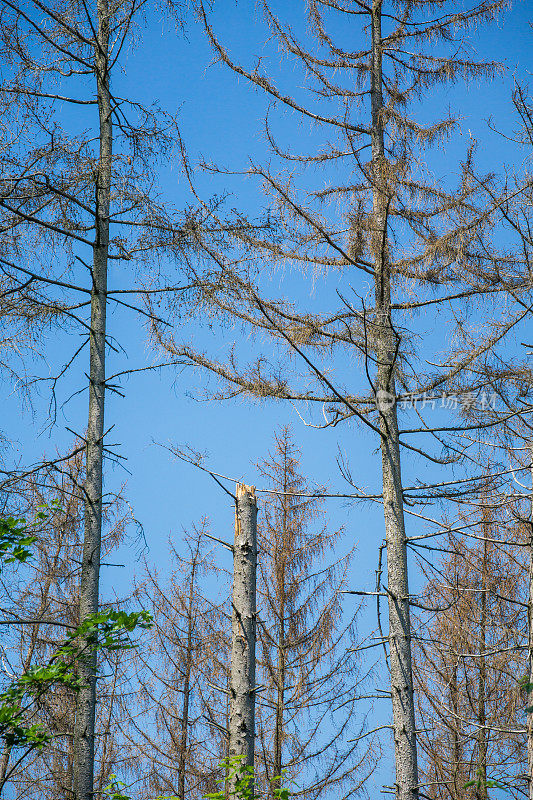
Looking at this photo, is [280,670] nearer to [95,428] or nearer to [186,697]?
[186,697]

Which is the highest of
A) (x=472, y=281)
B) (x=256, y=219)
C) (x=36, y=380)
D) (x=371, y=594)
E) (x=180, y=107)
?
(x=180, y=107)

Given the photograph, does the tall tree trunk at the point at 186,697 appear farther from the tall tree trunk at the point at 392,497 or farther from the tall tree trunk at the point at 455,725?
the tall tree trunk at the point at 392,497

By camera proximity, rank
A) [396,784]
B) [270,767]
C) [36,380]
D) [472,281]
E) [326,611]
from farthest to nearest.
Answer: [326,611], [270,767], [472,281], [36,380], [396,784]

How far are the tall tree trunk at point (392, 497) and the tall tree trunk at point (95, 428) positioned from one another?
2.84 m

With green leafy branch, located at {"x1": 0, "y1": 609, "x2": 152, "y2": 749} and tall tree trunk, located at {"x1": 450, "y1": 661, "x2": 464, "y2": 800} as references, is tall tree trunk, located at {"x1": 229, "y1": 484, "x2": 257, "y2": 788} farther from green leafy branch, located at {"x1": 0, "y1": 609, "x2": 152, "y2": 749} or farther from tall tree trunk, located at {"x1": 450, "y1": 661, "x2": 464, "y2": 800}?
tall tree trunk, located at {"x1": 450, "y1": 661, "x2": 464, "y2": 800}

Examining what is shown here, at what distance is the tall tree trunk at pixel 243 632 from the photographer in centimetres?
638

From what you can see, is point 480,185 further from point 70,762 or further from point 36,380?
point 70,762

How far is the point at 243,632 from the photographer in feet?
21.8

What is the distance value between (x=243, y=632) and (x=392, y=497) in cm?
211

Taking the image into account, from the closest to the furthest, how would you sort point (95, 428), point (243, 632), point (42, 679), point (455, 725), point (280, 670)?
point (42, 679)
point (243, 632)
point (95, 428)
point (280, 670)
point (455, 725)

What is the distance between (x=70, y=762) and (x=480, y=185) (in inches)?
386

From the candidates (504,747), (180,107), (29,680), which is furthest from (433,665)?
(180,107)

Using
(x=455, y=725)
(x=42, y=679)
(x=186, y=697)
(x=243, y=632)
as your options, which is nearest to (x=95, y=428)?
(x=243, y=632)

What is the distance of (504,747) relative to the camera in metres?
10.0
